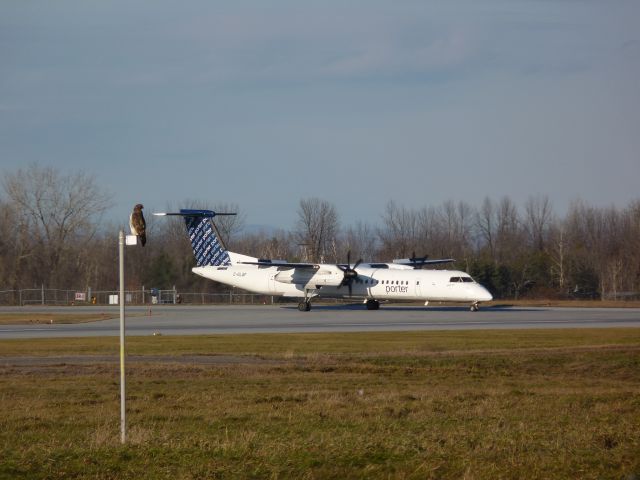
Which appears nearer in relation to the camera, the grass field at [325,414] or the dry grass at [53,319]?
the grass field at [325,414]

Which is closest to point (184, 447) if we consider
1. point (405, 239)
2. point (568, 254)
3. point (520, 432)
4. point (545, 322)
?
point (520, 432)

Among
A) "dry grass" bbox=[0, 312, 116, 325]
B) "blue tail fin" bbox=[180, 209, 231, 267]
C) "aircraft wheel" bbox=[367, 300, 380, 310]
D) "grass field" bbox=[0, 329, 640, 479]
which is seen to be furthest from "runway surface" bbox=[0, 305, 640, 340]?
"grass field" bbox=[0, 329, 640, 479]

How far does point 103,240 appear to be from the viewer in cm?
9469

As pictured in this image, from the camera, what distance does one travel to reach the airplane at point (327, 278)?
51062 millimetres

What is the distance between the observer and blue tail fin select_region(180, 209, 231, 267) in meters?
59.4

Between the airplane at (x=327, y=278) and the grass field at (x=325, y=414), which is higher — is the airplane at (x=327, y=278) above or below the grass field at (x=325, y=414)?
above

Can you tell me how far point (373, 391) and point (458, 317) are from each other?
100.0 ft

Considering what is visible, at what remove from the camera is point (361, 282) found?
54.4 meters

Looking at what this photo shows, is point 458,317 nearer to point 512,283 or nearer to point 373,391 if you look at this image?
point 373,391

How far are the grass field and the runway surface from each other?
10513 millimetres

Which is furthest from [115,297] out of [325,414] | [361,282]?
[325,414]

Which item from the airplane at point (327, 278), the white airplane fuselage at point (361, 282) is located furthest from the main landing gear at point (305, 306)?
the white airplane fuselage at point (361, 282)

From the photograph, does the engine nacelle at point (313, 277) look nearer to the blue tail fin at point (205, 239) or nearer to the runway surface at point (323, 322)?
the runway surface at point (323, 322)

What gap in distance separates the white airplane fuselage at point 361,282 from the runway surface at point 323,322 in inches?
47.7
